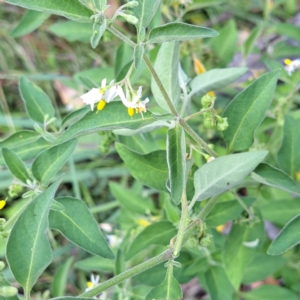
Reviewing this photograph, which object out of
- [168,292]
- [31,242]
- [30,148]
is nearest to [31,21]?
[30,148]

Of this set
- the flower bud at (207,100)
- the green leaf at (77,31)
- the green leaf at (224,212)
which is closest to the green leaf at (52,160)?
the flower bud at (207,100)

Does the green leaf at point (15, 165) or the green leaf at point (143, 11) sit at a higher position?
the green leaf at point (143, 11)

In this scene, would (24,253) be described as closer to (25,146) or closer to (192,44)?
(25,146)

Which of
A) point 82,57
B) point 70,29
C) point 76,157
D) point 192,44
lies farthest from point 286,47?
point 82,57

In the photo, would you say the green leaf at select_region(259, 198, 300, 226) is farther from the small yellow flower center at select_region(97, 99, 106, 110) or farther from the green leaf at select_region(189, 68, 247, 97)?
the small yellow flower center at select_region(97, 99, 106, 110)

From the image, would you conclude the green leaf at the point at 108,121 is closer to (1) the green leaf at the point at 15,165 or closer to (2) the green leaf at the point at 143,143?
(1) the green leaf at the point at 15,165

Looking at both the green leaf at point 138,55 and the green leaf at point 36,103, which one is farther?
the green leaf at point 36,103
